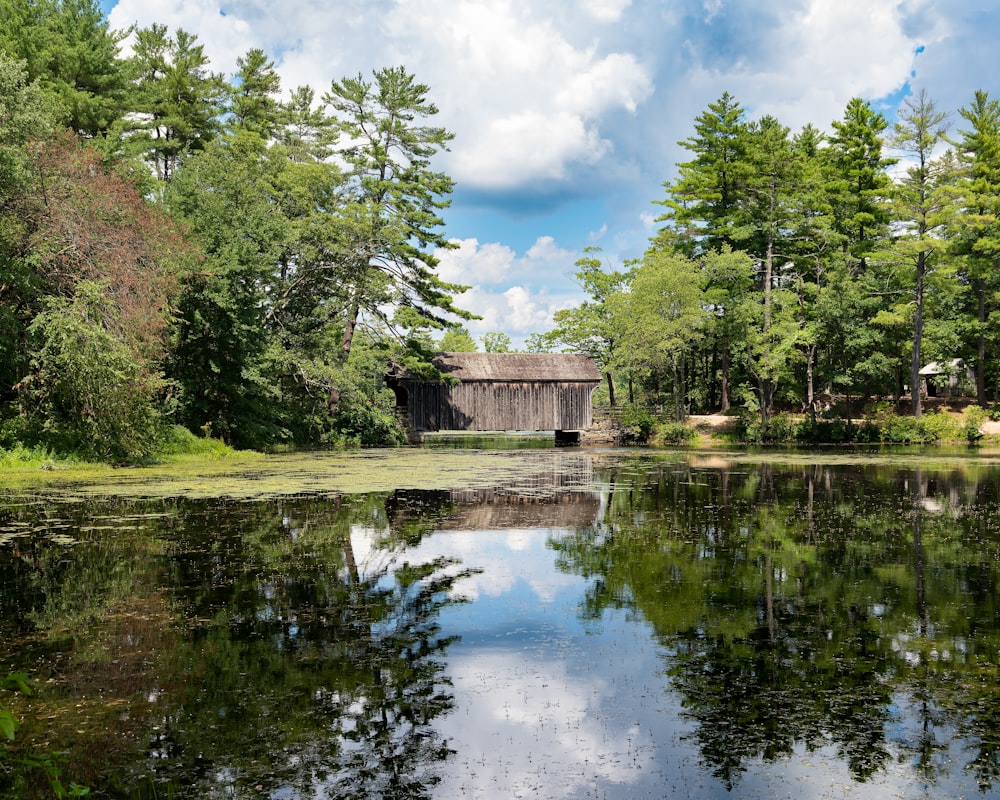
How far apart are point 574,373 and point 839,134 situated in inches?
826

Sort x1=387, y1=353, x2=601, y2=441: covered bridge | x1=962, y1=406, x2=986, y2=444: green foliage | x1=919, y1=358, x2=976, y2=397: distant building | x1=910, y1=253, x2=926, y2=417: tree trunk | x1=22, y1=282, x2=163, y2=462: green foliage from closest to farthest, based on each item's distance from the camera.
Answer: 1. x1=22, y1=282, x2=163, y2=462: green foliage
2. x1=962, y1=406, x2=986, y2=444: green foliage
3. x1=910, y1=253, x2=926, y2=417: tree trunk
4. x1=387, y1=353, x2=601, y2=441: covered bridge
5. x1=919, y1=358, x2=976, y2=397: distant building

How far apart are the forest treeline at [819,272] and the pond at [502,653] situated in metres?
28.2

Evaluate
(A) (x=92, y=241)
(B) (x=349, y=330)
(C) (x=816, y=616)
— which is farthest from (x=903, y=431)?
(A) (x=92, y=241)

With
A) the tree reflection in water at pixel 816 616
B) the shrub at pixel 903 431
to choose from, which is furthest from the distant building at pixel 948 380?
the tree reflection in water at pixel 816 616

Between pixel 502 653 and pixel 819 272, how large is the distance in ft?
139

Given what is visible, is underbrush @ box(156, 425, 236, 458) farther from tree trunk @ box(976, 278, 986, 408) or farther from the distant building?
the distant building

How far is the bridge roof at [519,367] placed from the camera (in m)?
43.7

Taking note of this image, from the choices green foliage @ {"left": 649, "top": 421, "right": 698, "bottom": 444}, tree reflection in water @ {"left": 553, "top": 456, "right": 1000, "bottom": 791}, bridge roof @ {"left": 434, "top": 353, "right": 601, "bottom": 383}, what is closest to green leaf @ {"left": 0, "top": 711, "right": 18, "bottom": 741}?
tree reflection in water @ {"left": 553, "top": 456, "right": 1000, "bottom": 791}

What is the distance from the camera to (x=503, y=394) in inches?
1737

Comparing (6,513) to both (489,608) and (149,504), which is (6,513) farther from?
(489,608)

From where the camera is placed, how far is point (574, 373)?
148ft

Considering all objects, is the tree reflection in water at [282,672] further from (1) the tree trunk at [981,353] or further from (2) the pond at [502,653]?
(1) the tree trunk at [981,353]

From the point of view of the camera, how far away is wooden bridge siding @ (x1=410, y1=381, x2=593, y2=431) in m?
42.9

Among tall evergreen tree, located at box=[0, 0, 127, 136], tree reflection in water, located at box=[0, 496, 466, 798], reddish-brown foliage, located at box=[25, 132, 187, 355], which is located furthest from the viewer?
tall evergreen tree, located at box=[0, 0, 127, 136]
